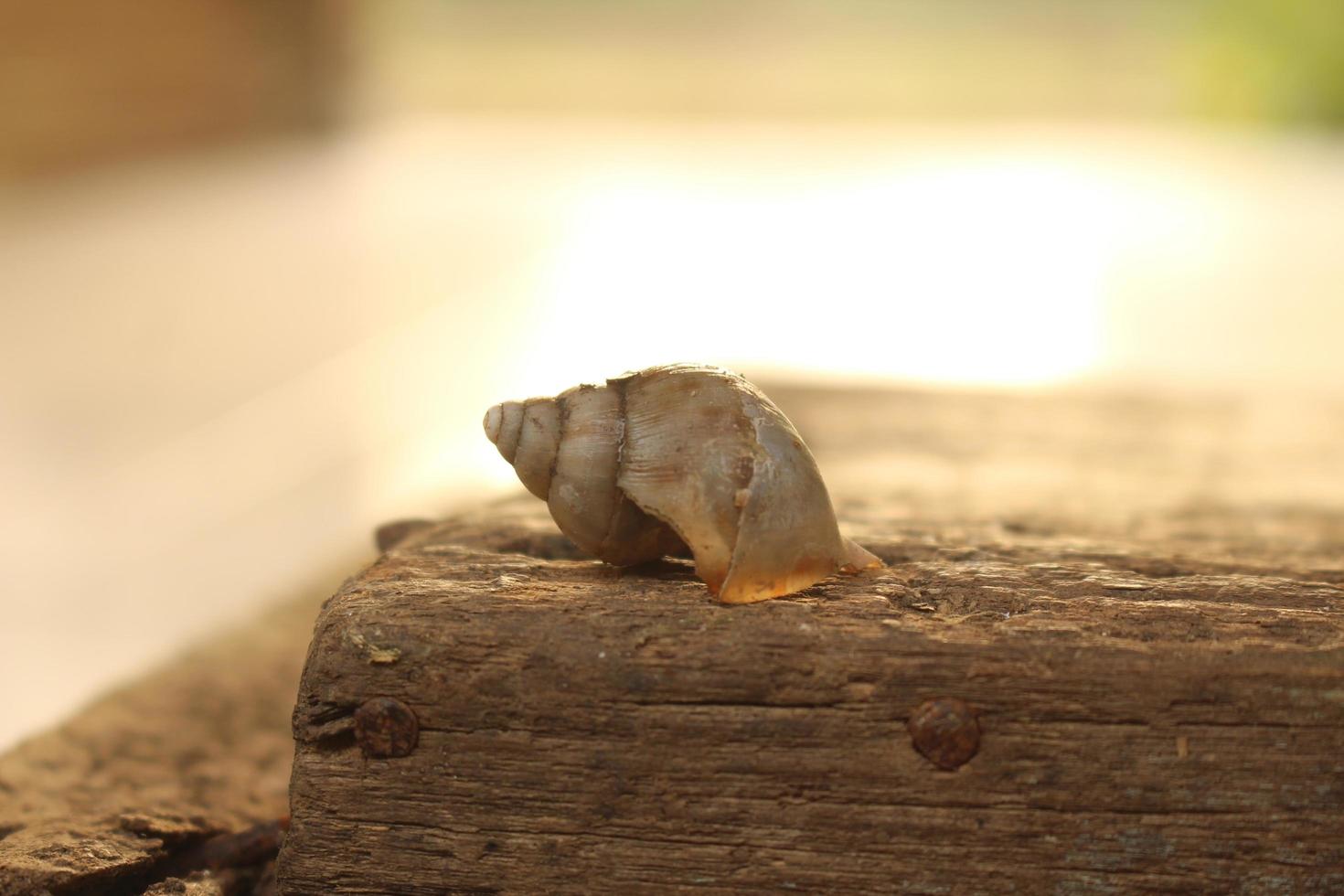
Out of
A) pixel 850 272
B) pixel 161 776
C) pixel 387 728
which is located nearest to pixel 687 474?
pixel 387 728

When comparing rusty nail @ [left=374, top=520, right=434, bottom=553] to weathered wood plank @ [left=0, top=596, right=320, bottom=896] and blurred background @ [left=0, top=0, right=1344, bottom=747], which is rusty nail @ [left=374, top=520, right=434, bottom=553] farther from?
blurred background @ [left=0, top=0, right=1344, bottom=747]

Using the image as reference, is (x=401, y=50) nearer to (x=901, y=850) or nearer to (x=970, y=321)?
(x=970, y=321)

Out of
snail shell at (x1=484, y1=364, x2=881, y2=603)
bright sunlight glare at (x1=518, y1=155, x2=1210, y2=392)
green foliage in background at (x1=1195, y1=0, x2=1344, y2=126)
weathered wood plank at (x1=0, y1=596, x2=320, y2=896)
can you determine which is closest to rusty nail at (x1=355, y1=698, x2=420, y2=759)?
snail shell at (x1=484, y1=364, x2=881, y2=603)

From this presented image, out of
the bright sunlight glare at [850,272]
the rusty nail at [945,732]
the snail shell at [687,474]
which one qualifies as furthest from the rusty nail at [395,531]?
the bright sunlight glare at [850,272]

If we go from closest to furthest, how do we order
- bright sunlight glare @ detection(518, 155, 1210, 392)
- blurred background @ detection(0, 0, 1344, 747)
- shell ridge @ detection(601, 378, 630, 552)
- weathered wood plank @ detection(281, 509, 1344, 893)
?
weathered wood plank @ detection(281, 509, 1344, 893), shell ridge @ detection(601, 378, 630, 552), blurred background @ detection(0, 0, 1344, 747), bright sunlight glare @ detection(518, 155, 1210, 392)

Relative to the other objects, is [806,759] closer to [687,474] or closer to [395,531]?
[687,474]

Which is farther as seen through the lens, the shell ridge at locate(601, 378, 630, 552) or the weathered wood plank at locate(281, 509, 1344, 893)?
the shell ridge at locate(601, 378, 630, 552)

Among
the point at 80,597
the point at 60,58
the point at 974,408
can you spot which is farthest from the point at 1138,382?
the point at 60,58

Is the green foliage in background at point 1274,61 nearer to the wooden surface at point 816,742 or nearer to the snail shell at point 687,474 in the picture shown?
the wooden surface at point 816,742
